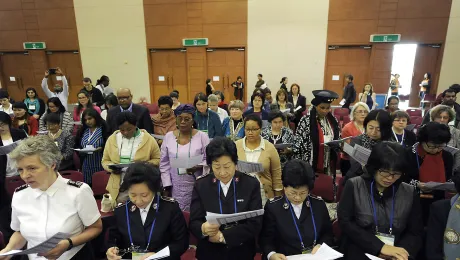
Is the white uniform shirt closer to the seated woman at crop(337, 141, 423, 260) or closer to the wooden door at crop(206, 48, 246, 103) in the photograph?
the seated woman at crop(337, 141, 423, 260)

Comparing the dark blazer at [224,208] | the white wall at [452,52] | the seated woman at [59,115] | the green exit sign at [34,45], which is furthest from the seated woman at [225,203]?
the green exit sign at [34,45]

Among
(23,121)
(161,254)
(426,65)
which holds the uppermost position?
(426,65)

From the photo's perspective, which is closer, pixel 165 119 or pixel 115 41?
pixel 165 119

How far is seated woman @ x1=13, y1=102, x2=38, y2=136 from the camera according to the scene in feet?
15.2

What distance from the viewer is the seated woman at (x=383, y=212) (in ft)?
5.85

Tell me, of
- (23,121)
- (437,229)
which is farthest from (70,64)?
(437,229)

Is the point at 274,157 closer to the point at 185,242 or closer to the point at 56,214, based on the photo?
the point at 185,242

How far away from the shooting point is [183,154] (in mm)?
2863

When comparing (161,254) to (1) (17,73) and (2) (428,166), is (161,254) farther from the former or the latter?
(1) (17,73)

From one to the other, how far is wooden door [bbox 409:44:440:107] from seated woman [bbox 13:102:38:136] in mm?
11865

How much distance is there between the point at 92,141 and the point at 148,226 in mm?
2313

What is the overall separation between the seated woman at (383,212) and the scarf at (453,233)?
0.46 feet

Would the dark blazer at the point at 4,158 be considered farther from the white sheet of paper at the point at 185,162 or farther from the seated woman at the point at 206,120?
the seated woman at the point at 206,120

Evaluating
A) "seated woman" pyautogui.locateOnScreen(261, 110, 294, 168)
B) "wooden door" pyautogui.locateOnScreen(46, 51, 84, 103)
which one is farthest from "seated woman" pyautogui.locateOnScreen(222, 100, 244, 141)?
"wooden door" pyautogui.locateOnScreen(46, 51, 84, 103)
